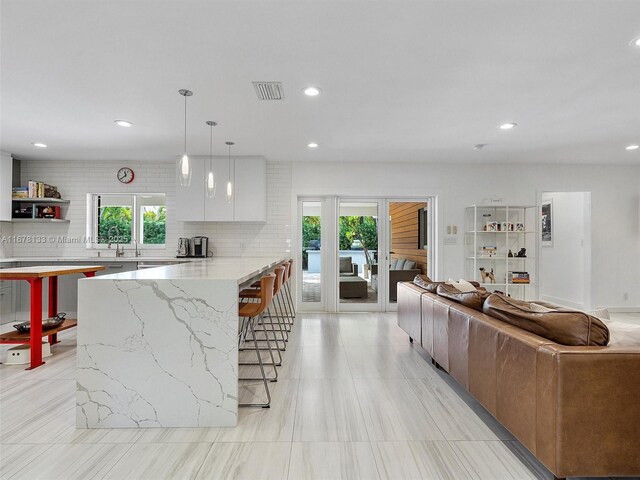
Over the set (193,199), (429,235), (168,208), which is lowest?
(429,235)

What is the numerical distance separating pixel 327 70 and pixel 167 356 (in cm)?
230

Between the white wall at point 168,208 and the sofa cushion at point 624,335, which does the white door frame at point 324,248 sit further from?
the sofa cushion at point 624,335

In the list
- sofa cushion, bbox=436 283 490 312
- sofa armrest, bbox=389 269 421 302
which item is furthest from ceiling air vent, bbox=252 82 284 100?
sofa armrest, bbox=389 269 421 302

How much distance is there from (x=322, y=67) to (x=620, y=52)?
206 cm

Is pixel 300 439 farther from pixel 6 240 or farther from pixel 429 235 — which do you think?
pixel 6 240

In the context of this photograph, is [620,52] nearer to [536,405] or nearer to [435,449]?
[536,405]

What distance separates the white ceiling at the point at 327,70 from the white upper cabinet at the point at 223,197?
2.93ft

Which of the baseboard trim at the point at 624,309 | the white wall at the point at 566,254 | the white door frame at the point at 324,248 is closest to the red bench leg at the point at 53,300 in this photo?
the white door frame at the point at 324,248

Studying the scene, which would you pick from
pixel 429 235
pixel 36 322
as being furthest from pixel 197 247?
pixel 429 235

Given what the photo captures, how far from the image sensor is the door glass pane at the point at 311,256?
19.8 feet

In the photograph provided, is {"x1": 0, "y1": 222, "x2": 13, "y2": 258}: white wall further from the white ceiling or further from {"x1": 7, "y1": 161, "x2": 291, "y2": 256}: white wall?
the white ceiling

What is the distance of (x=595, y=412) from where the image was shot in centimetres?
158

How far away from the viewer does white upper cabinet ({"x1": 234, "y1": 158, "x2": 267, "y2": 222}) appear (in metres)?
5.61

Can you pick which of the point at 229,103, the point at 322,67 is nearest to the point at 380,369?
the point at 322,67
